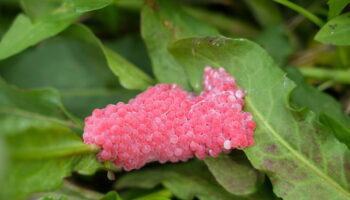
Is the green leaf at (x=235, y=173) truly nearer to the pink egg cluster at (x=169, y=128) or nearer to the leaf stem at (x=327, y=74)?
the pink egg cluster at (x=169, y=128)

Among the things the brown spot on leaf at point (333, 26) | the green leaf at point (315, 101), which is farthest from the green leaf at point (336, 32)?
the green leaf at point (315, 101)

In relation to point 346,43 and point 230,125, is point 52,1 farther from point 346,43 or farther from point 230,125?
point 346,43

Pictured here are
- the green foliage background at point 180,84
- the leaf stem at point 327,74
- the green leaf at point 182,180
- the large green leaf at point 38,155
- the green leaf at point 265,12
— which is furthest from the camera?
the green leaf at point 265,12

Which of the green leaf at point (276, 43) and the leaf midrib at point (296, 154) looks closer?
the leaf midrib at point (296, 154)

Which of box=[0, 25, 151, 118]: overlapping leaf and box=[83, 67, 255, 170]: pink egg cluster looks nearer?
box=[83, 67, 255, 170]: pink egg cluster

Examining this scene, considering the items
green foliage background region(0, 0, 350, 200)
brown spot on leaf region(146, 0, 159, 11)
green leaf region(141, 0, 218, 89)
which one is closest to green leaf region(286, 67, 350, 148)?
green foliage background region(0, 0, 350, 200)

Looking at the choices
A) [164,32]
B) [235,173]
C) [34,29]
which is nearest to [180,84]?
[164,32]

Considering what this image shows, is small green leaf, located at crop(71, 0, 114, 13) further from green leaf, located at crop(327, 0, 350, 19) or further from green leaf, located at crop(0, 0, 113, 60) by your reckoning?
green leaf, located at crop(327, 0, 350, 19)
